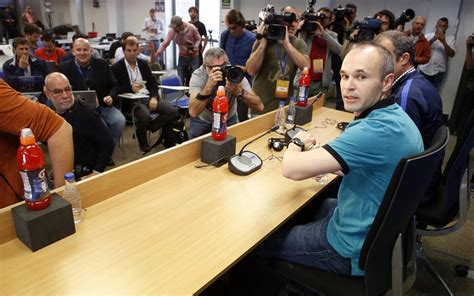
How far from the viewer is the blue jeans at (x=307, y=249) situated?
4.42 feet

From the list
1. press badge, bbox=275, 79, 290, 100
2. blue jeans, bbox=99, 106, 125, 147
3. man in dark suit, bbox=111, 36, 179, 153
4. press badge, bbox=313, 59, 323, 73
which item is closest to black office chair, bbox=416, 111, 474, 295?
press badge, bbox=275, 79, 290, 100

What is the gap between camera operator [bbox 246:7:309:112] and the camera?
2916mm

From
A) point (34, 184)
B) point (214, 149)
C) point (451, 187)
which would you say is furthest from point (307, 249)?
point (34, 184)

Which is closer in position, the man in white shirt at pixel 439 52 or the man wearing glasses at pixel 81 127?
the man wearing glasses at pixel 81 127

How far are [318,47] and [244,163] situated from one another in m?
2.41

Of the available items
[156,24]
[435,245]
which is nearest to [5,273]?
[435,245]

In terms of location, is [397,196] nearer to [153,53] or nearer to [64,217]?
[64,217]

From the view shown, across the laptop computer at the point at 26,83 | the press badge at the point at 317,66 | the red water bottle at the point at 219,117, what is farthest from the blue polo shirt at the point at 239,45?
the red water bottle at the point at 219,117

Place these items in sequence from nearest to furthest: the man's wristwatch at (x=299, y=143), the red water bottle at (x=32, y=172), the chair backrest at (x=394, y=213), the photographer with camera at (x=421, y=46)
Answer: the chair backrest at (x=394, y=213) → the red water bottle at (x=32, y=172) → the man's wristwatch at (x=299, y=143) → the photographer with camera at (x=421, y=46)

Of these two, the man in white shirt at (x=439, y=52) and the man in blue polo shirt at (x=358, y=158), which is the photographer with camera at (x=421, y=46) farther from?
the man in blue polo shirt at (x=358, y=158)

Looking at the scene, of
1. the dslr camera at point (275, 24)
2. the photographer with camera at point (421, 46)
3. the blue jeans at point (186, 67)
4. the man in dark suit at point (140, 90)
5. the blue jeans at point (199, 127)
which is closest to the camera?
the blue jeans at point (199, 127)

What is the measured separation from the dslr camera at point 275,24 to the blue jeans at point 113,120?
67.7 inches

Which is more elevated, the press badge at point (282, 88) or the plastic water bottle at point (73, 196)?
the press badge at point (282, 88)

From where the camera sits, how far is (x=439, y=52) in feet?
15.9
